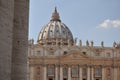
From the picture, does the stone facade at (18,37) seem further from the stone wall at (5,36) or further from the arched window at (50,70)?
the arched window at (50,70)

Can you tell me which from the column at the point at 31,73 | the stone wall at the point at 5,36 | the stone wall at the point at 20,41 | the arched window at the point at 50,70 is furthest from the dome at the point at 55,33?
the stone wall at the point at 5,36

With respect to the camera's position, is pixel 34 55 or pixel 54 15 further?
pixel 54 15

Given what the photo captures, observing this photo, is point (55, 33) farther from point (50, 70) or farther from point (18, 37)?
point (18, 37)

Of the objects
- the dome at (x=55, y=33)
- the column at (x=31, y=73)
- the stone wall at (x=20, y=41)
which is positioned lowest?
the column at (x=31, y=73)

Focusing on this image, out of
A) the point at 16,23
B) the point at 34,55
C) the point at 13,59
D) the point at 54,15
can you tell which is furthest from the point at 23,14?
the point at 54,15

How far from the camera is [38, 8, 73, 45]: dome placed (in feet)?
234

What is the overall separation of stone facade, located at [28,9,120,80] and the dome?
1359cm

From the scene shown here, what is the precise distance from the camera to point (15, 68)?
14.4m

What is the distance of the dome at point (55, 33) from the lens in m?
71.2

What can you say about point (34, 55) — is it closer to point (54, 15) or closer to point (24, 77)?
point (54, 15)

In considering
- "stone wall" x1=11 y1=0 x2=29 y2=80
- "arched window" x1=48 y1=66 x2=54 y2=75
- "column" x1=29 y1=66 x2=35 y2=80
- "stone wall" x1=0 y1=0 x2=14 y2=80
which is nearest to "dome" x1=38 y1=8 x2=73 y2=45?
"arched window" x1=48 y1=66 x2=54 y2=75

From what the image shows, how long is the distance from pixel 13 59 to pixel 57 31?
5928cm

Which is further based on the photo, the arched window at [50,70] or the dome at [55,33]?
the dome at [55,33]

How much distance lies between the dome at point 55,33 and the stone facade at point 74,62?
13.6 meters
